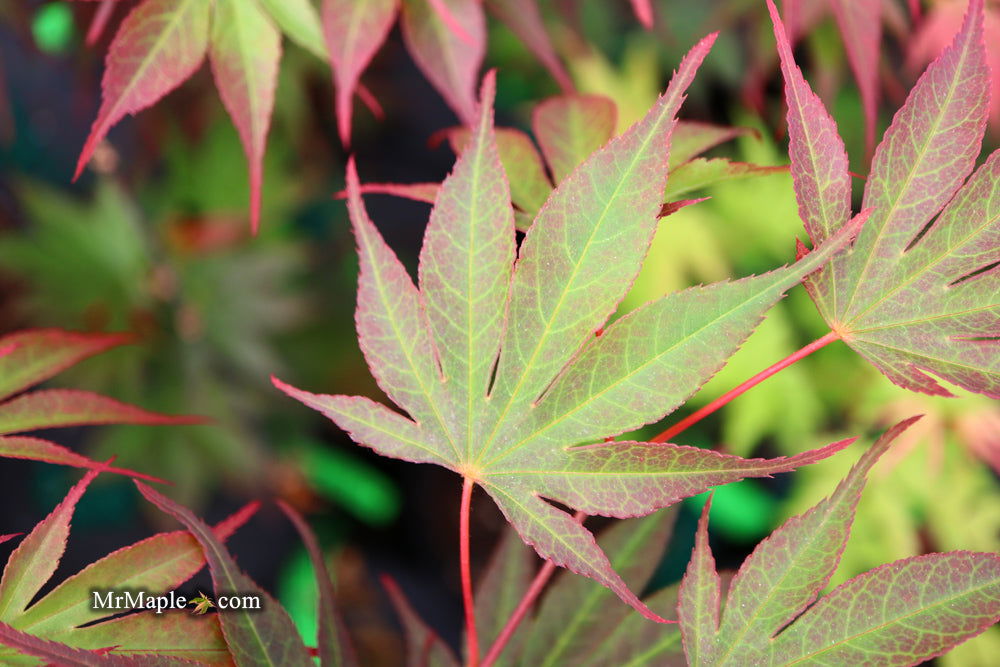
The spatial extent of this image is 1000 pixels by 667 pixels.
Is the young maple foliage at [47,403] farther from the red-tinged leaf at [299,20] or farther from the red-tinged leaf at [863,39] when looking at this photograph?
the red-tinged leaf at [863,39]

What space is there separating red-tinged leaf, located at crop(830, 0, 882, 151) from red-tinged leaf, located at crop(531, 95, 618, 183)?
152 mm

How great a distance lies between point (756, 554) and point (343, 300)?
116 centimetres

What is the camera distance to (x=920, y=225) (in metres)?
0.34

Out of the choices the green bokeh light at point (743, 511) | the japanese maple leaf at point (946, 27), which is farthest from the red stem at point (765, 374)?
the green bokeh light at point (743, 511)

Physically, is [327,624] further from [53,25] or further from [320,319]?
[320,319]

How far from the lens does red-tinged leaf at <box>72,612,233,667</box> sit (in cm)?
34

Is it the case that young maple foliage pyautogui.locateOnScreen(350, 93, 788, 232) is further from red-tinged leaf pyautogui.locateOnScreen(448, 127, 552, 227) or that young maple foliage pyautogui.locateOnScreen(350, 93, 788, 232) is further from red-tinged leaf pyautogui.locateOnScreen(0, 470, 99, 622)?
red-tinged leaf pyautogui.locateOnScreen(0, 470, 99, 622)

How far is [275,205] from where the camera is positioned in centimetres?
132

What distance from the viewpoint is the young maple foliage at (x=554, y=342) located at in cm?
30

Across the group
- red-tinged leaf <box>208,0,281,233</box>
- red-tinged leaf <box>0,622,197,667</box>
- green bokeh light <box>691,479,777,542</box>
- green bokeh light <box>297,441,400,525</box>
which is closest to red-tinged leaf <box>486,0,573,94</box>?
red-tinged leaf <box>208,0,281,233</box>

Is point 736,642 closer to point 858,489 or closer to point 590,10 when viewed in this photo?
point 858,489

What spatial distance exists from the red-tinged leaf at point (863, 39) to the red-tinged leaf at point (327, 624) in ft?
1.23

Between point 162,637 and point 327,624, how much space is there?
7cm

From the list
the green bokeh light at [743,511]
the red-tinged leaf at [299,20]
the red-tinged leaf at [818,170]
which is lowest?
the green bokeh light at [743,511]
